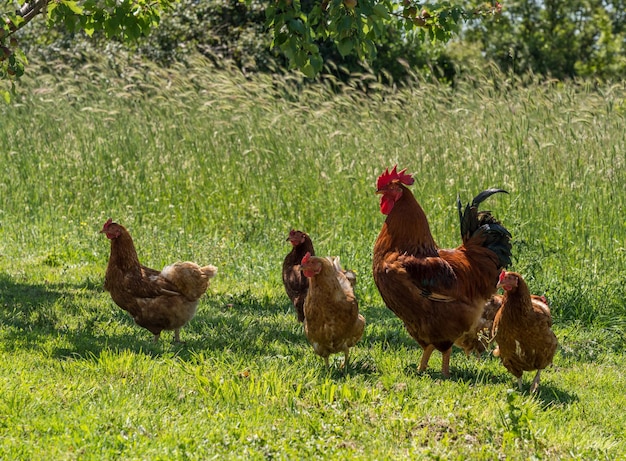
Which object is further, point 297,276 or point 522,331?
point 297,276

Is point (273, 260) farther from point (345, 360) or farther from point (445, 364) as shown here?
point (445, 364)

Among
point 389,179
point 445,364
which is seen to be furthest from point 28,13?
point 445,364

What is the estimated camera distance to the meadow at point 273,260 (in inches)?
185

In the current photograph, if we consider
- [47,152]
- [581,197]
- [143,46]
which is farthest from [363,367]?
[143,46]

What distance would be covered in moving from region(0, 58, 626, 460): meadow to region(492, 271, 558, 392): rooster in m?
0.24

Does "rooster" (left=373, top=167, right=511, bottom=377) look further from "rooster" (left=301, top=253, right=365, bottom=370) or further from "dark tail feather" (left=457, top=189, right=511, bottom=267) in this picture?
"rooster" (left=301, top=253, right=365, bottom=370)

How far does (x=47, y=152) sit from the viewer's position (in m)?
12.9

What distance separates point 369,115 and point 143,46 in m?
10.3

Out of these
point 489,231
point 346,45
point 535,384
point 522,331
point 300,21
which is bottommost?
point 535,384

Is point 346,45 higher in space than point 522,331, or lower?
higher

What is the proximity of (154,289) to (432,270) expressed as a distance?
231cm

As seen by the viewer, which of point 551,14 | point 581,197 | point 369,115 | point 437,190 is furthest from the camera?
point 551,14

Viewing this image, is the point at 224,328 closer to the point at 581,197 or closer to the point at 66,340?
the point at 66,340

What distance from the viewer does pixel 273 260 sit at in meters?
9.82
